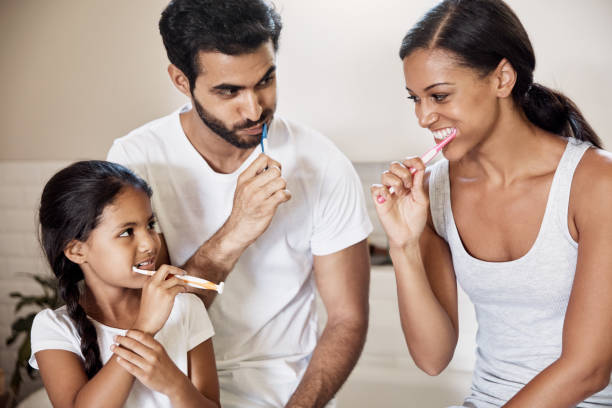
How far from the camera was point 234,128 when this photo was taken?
1.50 metres

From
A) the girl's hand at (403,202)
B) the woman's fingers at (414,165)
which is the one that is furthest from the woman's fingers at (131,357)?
the woman's fingers at (414,165)

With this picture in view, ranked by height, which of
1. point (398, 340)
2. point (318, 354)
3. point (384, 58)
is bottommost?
Answer: point (398, 340)

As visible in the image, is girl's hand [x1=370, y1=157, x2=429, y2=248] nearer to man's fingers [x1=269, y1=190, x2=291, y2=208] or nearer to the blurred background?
man's fingers [x1=269, y1=190, x2=291, y2=208]

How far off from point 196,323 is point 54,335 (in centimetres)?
29

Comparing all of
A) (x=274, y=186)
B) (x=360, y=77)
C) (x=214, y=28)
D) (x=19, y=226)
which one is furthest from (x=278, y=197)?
(x=19, y=226)

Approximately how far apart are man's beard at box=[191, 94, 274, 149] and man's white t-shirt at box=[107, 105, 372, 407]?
94 millimetres

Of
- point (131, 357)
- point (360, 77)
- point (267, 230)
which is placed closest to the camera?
point (131, 357)

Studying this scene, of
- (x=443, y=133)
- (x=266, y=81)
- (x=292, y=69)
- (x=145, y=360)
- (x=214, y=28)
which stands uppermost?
(x=292, y=69)

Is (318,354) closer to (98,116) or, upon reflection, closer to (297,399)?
(297,399)

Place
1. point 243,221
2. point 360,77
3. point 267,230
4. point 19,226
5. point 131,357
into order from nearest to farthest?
point 131,357 → point 243,221 → point 267,230 → point 360,77 → point 19,226

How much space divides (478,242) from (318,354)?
1.61ft

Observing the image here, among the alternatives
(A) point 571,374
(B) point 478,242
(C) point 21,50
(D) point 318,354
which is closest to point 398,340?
(D) point 318,354

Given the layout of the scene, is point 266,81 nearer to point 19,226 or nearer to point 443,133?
Result: point 443,133

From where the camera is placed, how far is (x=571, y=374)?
1.17 m
